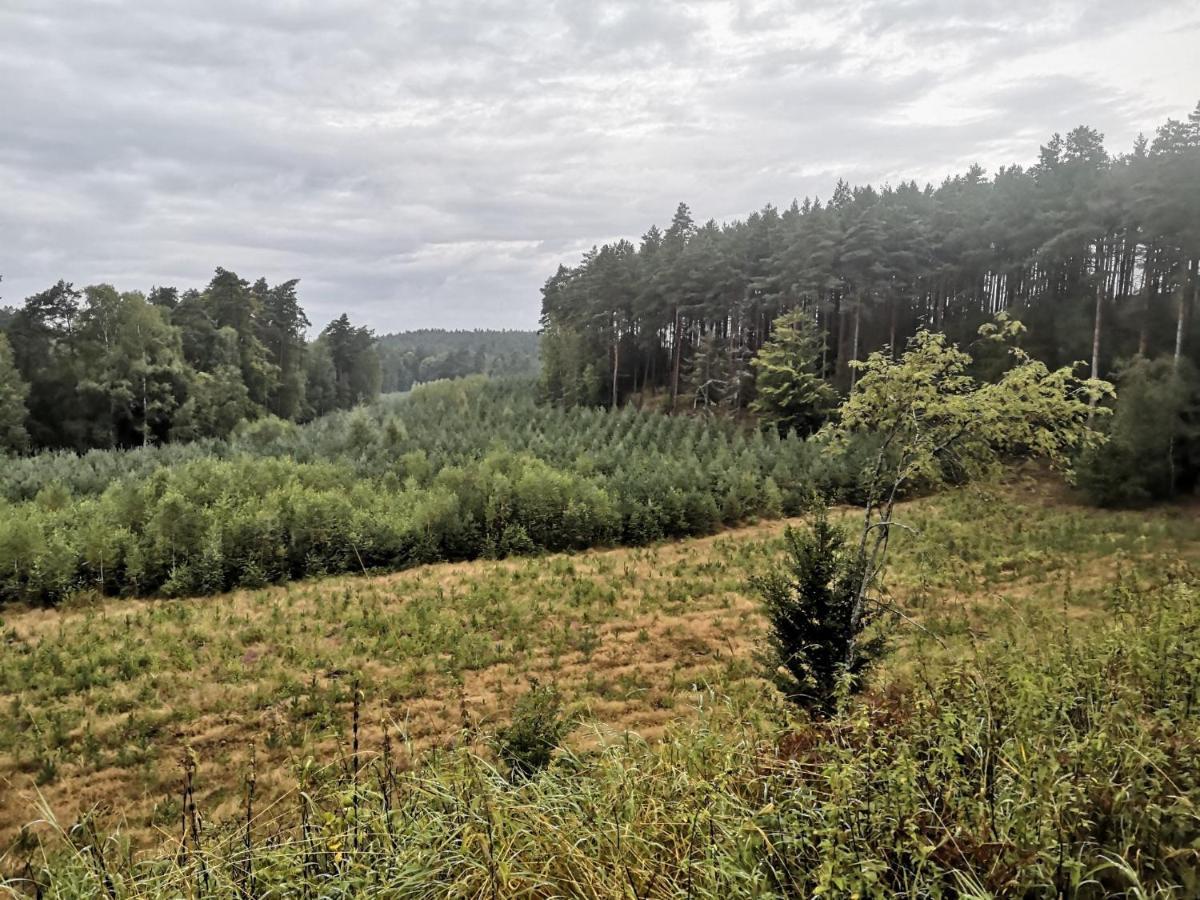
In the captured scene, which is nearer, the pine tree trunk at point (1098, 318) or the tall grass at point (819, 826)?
the tall grass at point (819, 826)

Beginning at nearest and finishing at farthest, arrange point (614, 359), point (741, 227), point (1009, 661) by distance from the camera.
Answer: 1. point (1009, 661)
2. point (741, 227)
3. point (614, 359)

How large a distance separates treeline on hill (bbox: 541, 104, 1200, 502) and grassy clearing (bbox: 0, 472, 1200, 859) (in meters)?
6.28

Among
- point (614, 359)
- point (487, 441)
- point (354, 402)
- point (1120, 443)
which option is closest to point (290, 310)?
point (354, 402)

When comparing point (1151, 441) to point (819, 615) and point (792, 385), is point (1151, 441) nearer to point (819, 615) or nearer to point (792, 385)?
point (792, 385)

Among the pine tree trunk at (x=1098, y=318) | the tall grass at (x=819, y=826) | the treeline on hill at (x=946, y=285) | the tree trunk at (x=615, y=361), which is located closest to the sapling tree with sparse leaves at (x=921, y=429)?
the tall grass at (x=819, y=826)

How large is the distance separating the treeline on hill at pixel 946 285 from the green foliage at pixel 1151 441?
6 cm

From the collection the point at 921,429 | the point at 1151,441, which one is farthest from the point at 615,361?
the point at 921,429

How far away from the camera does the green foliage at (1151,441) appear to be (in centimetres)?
1894

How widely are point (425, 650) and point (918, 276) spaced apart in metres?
31.6

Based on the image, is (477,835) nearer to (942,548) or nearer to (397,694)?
(397,694)

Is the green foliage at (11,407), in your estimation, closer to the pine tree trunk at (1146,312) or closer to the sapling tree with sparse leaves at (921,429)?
the sapling tree with sparse leaves at (921,429)

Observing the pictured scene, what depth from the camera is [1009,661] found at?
427 cm

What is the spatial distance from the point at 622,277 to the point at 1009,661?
40.7 metres

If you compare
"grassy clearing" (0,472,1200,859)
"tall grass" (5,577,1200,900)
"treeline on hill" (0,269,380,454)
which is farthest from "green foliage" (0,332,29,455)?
"tall grass" (5,577,1200,900)
